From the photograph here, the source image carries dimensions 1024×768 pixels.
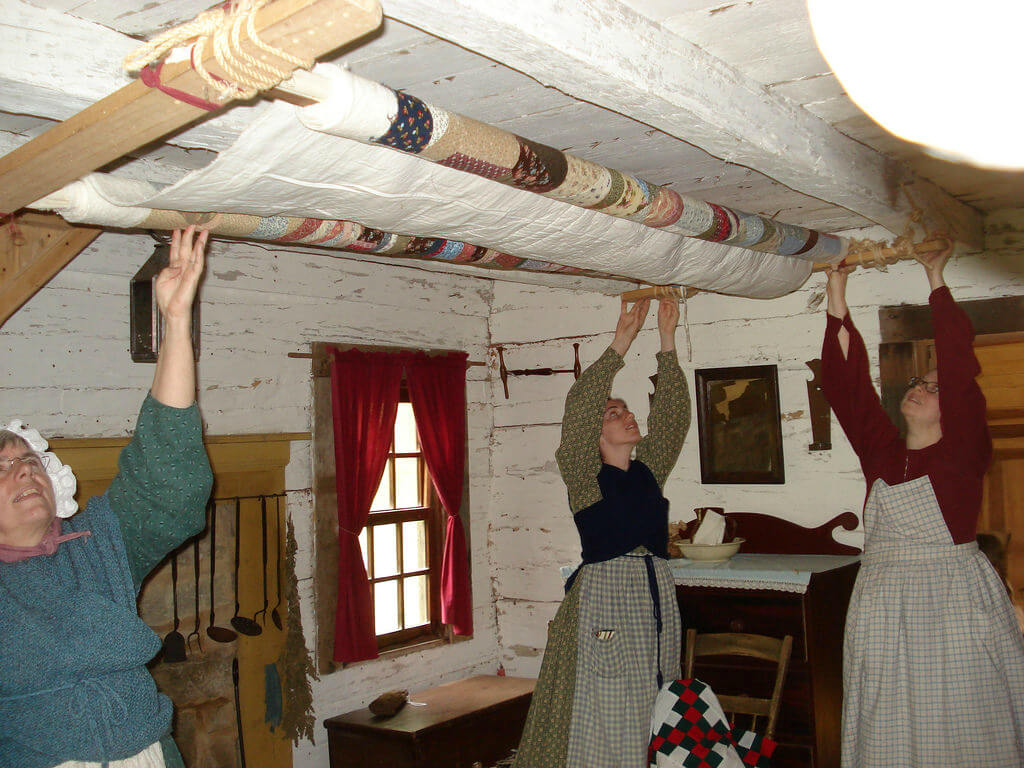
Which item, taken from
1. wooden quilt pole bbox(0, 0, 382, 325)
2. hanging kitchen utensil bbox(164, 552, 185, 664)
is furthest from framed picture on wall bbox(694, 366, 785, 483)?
wooden quilt pole bbox(0, 0, 382, 325)

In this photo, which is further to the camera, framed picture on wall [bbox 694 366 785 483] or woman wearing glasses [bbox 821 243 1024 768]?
framed picture on wall [bbox 694 366 785 483]

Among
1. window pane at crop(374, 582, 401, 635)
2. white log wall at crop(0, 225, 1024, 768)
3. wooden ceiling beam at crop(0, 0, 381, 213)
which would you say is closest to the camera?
wooden ceiling beam at crop(0, 0, 381, 213)

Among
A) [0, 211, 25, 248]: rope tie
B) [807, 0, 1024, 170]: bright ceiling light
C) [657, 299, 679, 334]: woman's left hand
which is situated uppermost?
[0, 211, 25, 248]: rope tie

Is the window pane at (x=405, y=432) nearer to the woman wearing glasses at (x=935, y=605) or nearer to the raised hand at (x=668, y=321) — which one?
the raised hand at (x=668, y=321)

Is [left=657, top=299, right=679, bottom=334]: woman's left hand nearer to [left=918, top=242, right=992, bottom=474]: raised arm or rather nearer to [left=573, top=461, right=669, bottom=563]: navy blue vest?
[left=573, top=461, right=669, bottom=563]: navy blue vest

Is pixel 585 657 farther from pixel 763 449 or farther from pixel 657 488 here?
pixel 763 449

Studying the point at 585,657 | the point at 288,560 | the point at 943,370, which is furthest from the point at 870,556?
the point at 288,560

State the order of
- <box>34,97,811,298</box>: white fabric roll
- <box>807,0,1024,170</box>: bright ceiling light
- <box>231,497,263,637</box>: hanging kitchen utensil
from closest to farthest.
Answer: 1. <box>807,0,1024,170</box>: bright ceiling light
2. <box>34,97,811,298</box>: white fabric roll
3. <box>231,497,263,637</box>: hanging kitchen utensil

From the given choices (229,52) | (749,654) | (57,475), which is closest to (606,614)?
(749,654)

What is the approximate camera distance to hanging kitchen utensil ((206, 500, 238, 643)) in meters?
4.11

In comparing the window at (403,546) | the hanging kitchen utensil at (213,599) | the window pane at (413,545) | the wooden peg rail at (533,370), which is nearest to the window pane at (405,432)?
the window at (403,546)

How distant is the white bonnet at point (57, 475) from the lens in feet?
7.41

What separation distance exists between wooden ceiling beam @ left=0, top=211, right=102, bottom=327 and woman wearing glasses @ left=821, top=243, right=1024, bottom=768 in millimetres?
3003

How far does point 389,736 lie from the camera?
14.1ft
